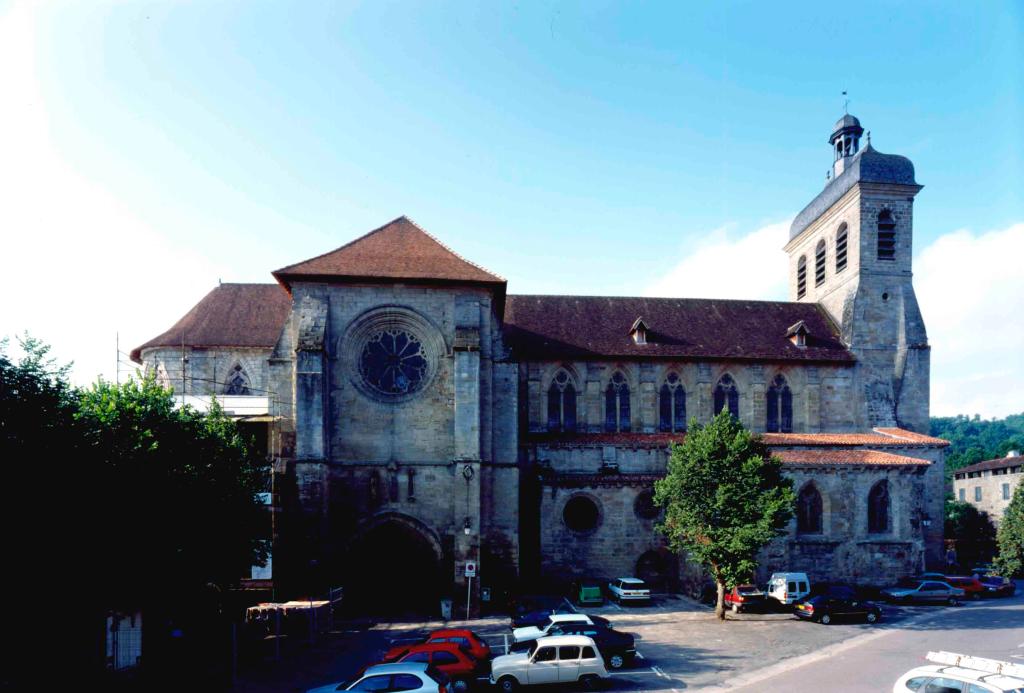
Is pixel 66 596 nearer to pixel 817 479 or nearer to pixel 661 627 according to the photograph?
pixel 661 627

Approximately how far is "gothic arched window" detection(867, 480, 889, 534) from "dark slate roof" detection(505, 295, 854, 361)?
709 centimetres

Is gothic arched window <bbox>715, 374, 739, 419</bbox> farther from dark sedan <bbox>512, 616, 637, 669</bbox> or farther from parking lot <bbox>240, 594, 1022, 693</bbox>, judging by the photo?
dark sedan <bbox>512, 616, 637, 669</bbox>

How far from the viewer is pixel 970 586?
28.3 meters

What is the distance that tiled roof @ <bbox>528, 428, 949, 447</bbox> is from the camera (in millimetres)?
30219

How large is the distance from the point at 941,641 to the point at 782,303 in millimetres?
21554

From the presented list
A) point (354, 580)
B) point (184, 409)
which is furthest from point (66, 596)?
point (354, 580)

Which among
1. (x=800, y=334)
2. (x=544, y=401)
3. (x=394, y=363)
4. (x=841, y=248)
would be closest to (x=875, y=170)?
(x=841, y=248)

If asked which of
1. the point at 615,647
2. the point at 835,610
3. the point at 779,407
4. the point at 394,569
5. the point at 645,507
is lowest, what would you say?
the point at 835,610

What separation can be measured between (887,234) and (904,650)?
79.7 feet

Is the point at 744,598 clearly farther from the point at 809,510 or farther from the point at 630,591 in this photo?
the point at 809,510

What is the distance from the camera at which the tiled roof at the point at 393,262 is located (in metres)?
25.8

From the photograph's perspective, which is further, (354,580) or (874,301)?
(874,301)

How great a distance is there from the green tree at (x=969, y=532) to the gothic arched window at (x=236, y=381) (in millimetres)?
40714

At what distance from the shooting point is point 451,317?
87.1 ft
